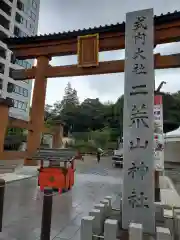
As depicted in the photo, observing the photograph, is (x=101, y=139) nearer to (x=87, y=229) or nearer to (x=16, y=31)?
(x=16, y=31)

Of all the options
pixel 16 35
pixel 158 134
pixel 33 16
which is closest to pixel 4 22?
pixel 16 35

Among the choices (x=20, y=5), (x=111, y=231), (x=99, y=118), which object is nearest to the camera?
(x=111, y=231)

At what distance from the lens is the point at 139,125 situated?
3.75 metres

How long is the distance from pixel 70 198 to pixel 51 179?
110cm

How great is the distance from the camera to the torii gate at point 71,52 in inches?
377

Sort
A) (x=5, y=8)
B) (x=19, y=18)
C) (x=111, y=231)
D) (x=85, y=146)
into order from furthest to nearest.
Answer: (x=19, y=18) → (x=85, y=146) → (x=5, y=8) → (x=111, y=231)

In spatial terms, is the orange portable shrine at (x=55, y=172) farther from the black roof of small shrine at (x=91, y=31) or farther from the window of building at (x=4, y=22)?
the window of building at (x=4, y=22)

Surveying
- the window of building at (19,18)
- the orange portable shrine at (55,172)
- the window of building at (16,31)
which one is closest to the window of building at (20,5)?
the window of building at (19,18)

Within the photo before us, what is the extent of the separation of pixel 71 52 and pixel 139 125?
323 inches

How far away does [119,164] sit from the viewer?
20219mm

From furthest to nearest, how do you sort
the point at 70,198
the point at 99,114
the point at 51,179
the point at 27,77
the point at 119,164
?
the point at 99,114 → the point at 119,164 → the point at 27,77 → the point at 51,179 → the point at 70,198

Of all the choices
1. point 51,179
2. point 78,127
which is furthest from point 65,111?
point 51,179

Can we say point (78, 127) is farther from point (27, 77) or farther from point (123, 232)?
point (123, 232)

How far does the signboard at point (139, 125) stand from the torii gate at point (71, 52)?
589 centimetres
